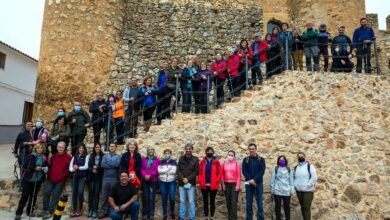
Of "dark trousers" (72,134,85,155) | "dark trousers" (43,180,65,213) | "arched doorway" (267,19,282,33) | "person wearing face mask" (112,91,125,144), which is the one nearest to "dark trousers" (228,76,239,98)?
"person wearing face mask" (112,91,125,144)

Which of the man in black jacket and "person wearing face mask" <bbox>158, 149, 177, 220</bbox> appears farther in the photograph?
the man in black jacket

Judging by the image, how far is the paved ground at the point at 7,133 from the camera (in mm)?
16922

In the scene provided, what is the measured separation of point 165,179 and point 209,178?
888mm

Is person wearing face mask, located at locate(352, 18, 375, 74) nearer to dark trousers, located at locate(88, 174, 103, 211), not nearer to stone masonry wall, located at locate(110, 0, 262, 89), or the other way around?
stone masonry wall, located at locate(110, 0, 262, 89)

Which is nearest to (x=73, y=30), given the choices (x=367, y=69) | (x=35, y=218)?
(x=35, y=218)

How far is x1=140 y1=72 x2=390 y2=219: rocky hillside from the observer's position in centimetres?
722

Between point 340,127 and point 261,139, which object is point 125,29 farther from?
point 340,127

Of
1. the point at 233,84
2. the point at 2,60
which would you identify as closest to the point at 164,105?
the point at 233,84

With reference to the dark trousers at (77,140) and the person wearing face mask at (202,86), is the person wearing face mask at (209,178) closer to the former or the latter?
the person wearing face mask at (202,86)

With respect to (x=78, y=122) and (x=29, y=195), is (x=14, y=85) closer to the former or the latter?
(x=78, y=122)

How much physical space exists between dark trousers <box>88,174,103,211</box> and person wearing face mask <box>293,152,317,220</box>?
13.3ft

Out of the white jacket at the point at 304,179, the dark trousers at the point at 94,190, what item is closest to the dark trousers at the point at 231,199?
the white jacket at the point at 304,179

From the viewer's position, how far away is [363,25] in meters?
8.91

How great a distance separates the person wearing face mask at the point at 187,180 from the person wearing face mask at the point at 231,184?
0.61 meters
